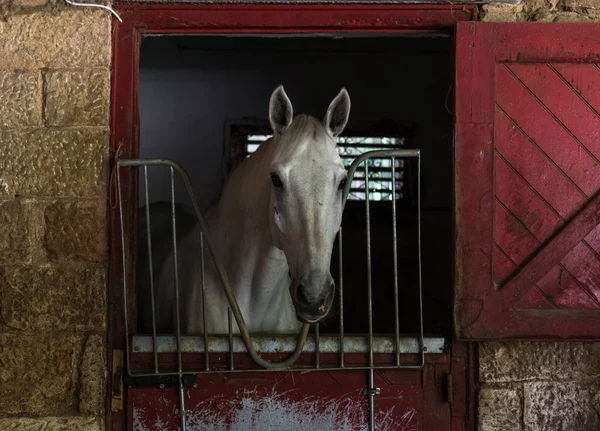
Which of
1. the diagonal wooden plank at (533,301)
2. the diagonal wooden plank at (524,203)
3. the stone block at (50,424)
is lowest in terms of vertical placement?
the stone block at (50,424)

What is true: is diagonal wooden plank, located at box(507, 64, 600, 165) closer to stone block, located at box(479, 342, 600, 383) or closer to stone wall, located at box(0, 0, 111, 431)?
stone block, located at box(479, 342, 600, 383)

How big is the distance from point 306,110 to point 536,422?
3518 mm

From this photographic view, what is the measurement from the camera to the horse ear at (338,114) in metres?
2.88

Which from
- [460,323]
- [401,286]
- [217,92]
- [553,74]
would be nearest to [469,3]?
[553,74]

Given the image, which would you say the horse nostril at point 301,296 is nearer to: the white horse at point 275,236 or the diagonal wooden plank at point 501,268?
the white horse at point 275,236

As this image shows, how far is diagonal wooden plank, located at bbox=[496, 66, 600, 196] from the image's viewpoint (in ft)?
9.80

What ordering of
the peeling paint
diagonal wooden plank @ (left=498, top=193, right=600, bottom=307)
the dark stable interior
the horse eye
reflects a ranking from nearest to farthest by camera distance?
the horse eye, diagonal wooden plank @ (left=498, top=193, right=600, bottom=307), the peeling paint, the dark stable interior

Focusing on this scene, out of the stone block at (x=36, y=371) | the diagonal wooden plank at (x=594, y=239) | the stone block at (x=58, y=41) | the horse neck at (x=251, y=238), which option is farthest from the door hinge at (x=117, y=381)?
the diagonal wooden plank at (x=594, y=239)

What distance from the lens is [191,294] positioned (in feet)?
10.6

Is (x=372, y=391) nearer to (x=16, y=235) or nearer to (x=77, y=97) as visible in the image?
(x=16, y=235)

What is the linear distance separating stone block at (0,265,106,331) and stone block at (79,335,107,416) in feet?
0.27

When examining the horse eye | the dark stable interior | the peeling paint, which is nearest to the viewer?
the horse eye

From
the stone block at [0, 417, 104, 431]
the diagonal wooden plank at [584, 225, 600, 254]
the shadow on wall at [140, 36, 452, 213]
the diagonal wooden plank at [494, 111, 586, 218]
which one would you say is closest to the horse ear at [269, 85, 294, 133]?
the diagonal wooden plank at [494, 111, 586, 218]

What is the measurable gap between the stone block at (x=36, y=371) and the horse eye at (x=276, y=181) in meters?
1.06
